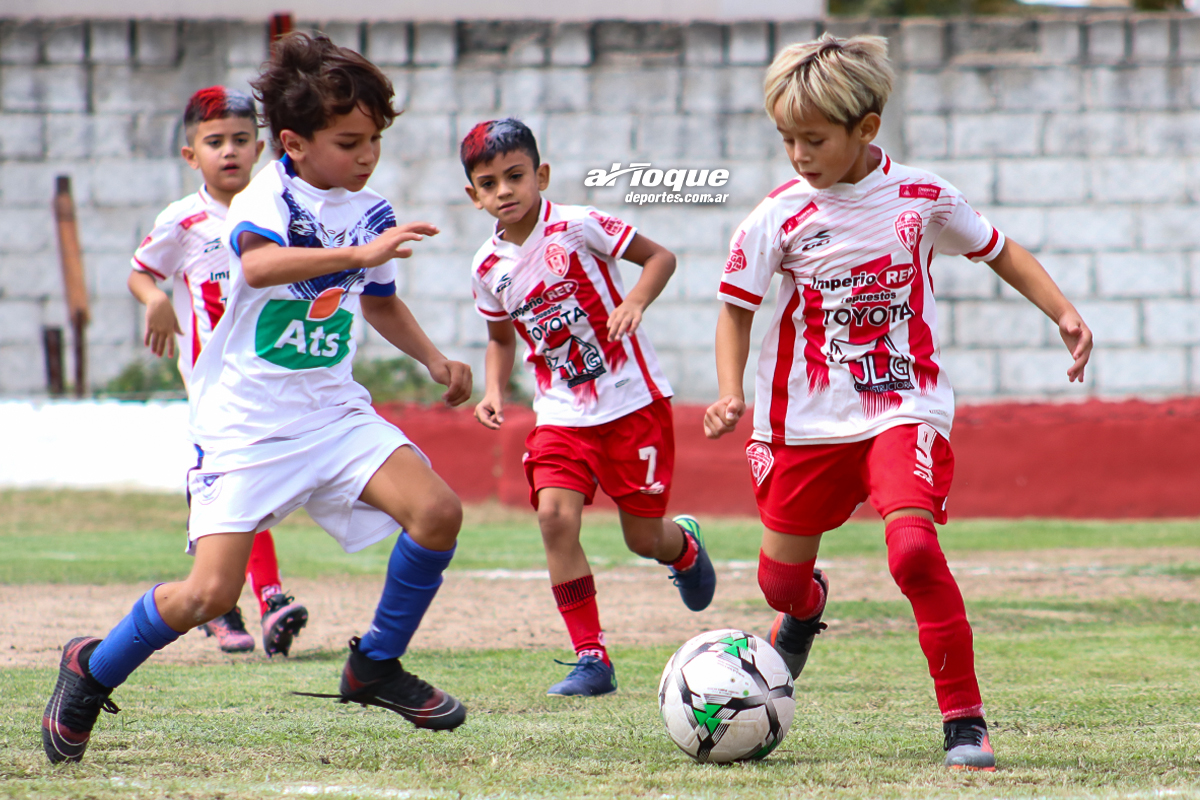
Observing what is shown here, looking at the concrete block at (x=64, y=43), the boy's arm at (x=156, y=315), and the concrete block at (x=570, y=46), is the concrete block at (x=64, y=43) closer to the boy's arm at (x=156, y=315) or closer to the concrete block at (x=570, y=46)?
the concrete block at (x=570, y=46)

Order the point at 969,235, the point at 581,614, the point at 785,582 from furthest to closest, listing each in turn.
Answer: the point at 581,614
the point at 785,582
the point at 969,235

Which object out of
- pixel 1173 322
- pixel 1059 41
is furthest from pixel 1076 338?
pixel 1059 41

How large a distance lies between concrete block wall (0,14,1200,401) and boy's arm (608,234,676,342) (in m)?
6.02

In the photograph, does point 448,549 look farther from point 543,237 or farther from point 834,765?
point 543,237

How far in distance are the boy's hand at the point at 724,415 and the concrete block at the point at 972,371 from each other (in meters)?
7.64

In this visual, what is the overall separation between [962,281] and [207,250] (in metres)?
7.17

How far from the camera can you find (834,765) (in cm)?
291

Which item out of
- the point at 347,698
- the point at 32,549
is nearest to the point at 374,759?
the point at 347,698

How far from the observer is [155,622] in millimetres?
3076

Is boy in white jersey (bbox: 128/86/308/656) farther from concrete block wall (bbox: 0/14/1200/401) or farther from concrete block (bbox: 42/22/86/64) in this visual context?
concrete block (bbox: 42/22/86/64)

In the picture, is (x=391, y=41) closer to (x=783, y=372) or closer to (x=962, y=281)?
(x=962, y=281)

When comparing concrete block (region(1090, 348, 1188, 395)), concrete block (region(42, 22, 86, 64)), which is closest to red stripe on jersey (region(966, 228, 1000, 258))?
concrete block (region(1090, 348, 1188, 395))

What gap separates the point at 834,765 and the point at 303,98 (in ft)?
6.84

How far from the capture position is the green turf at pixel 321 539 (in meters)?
7.03
